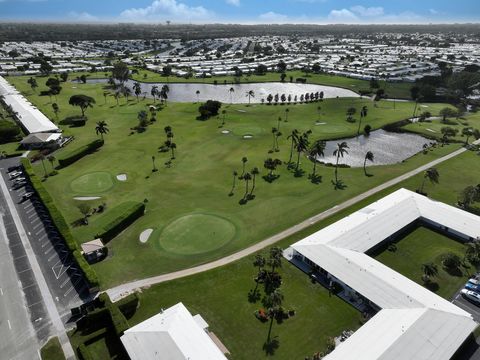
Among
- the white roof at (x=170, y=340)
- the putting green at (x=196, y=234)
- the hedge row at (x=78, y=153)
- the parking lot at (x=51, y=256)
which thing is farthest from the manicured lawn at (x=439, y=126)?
the parking lot at (x=51, y=256)

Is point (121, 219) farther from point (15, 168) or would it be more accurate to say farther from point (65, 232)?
point (15, 168)

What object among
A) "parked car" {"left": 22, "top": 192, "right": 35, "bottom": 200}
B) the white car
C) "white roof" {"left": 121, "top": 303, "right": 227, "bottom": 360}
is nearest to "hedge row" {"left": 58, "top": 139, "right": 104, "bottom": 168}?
"parked car" {"left": 22, "top": 192, "right": 35, "bottom": 200}

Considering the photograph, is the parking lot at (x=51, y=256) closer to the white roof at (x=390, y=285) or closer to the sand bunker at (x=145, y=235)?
the sand bunker at (x=145, y=235)

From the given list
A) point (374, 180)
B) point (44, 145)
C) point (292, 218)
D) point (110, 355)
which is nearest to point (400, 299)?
point (292, 218)

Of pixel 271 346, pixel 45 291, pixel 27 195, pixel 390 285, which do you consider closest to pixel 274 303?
pixel 271 346

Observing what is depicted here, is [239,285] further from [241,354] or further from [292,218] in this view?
[292,218]

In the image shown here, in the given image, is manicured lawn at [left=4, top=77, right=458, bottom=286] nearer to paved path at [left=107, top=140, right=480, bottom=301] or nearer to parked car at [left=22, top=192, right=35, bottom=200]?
paved path at [left=107, top=140, right=480, bottom=301]
